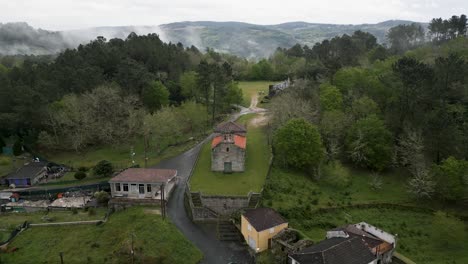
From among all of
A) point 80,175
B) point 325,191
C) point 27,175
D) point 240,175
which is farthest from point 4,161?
point 325,191

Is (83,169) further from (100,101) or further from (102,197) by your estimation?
(100,101)

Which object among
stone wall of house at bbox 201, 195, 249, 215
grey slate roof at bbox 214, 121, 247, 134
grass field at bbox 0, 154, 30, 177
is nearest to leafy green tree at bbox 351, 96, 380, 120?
grey slate roof at bbox 214, 121, 247, 134

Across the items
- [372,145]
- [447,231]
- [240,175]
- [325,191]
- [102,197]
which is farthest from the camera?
[372,145]

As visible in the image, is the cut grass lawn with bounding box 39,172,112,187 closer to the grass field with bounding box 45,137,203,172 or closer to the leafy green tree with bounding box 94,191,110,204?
the grass field with bounding box 45,137,203,172

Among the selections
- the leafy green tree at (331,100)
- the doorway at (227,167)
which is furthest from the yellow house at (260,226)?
the leafy green tree at (331,100)

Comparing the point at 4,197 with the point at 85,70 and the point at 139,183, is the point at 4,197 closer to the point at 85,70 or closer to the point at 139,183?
the point at 139,183

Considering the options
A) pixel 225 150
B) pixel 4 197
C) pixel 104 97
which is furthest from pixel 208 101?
pixel 4 197

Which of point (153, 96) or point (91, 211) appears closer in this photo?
point (91, 211)
